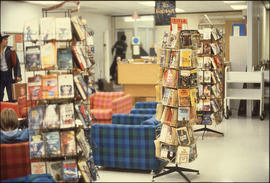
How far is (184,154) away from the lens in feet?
17.6

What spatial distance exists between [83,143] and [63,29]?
3.91 feet

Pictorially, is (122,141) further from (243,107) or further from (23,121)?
(243,107)

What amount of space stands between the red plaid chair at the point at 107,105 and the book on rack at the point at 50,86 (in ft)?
14.0

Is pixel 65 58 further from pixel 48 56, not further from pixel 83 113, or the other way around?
pixel 83 113

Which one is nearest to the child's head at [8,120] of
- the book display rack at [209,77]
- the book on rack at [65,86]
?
the book on rack at [65,86]

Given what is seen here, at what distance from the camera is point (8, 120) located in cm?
470

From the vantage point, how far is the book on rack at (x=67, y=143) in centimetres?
438

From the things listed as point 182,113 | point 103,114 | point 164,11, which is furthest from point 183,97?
→ point 164,11

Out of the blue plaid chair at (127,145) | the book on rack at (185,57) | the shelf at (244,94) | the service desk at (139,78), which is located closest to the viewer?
the book on rack at (185,57)

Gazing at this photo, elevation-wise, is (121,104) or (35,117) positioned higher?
(35,117)

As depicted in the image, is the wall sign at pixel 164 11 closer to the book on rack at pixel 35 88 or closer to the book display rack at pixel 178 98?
the book display rack at pixel 178 98

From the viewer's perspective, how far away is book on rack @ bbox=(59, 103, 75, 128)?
4352 millimetres

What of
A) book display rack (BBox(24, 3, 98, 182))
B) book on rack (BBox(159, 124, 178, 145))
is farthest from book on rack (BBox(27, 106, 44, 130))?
book on rack (BBox(159, 124, 178, 145))

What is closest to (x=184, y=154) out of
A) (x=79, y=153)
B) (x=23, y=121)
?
(x=79, y=153)
